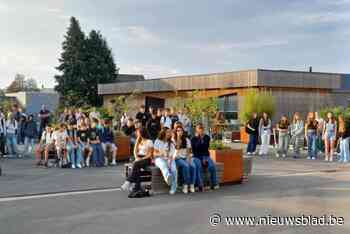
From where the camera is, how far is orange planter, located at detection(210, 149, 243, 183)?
1232cm

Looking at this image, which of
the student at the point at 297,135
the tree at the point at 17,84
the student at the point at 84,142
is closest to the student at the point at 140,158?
the student at the point at 84,142

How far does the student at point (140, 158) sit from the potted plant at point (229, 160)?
1.82 metres

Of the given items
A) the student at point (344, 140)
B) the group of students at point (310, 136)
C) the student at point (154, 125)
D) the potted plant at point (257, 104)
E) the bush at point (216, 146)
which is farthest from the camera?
the potted plant at point (257, 104)

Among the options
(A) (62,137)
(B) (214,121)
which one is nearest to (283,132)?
(B) (214,121)

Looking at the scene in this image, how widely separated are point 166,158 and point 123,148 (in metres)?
6.80

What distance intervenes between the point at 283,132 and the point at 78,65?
131 feet

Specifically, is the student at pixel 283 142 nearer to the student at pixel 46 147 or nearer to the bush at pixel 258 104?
the bush at pixel 258 104

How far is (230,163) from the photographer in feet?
40.7

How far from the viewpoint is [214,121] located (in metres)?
18.5

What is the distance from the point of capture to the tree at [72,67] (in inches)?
2212

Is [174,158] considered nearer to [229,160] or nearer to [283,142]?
[229,160]

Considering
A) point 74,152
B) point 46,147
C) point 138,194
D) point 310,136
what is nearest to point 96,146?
point 74,152

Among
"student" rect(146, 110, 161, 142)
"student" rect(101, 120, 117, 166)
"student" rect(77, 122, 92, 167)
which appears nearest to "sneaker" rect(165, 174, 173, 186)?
"student" rect(77, 122, 92, 167)

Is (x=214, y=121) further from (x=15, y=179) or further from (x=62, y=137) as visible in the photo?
(x=15, y=179)
